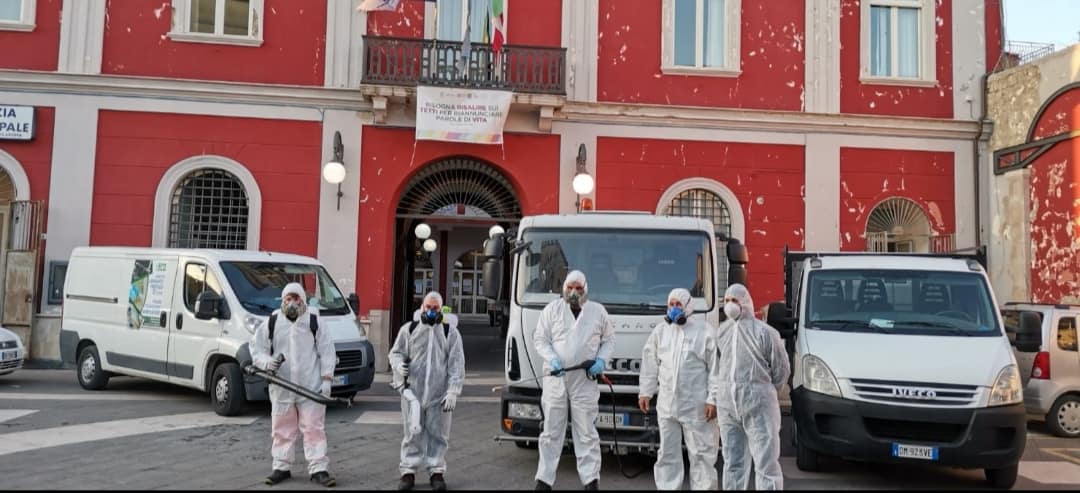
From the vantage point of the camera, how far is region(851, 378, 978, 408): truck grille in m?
5.97

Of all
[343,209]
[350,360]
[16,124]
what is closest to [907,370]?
[350,360]

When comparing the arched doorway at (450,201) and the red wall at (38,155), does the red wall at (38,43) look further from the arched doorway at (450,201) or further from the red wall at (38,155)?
the arched doorway at (450,201)

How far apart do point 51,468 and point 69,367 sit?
24.2ft

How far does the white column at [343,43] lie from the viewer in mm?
13688

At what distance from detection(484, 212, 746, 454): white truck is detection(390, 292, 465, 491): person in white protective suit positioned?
69 centimetres

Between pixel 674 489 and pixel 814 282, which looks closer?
pixel 674 489

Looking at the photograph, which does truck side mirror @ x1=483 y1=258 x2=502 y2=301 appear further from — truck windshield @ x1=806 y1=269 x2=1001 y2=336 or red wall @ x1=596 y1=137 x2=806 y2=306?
red wall @ x1=596 y1=137 x2=806 y2=306

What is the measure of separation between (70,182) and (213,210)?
93.3 inches

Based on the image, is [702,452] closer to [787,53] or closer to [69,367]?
[787,53]

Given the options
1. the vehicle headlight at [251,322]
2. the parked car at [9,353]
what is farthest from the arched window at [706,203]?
the parked car at [9,353]

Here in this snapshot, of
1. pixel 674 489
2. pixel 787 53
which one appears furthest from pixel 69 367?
pixel 787 53

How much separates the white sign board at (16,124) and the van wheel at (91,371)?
15.4 feet

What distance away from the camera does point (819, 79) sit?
47.4 ft

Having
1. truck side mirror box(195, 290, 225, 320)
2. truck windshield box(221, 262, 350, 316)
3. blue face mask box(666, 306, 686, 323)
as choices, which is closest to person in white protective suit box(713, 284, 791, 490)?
blue face mask box(666, 306, 686, 323)
